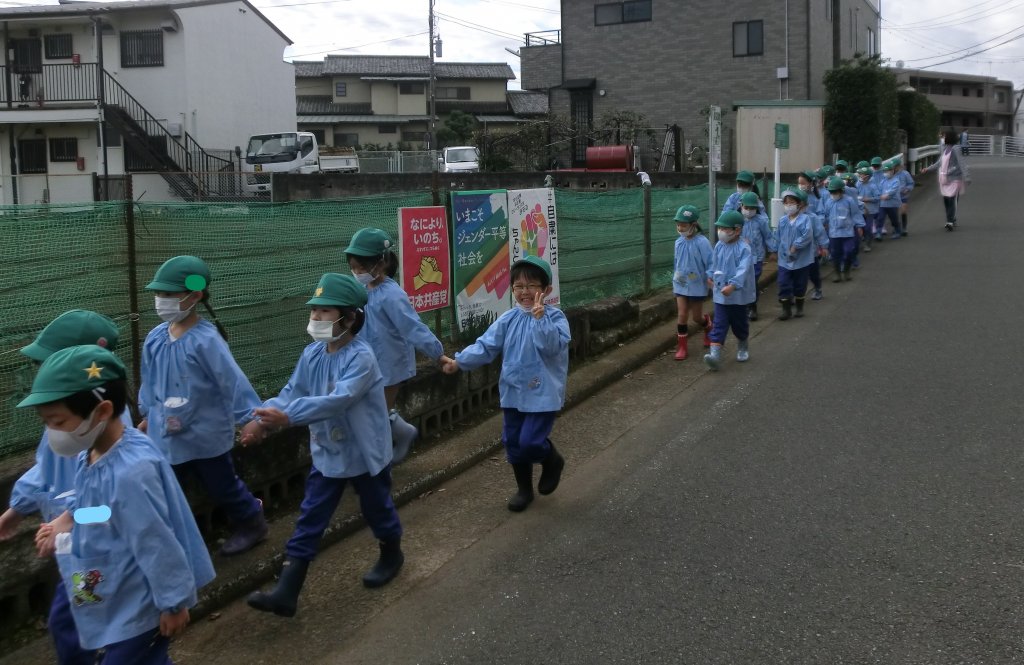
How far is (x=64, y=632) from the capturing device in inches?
126

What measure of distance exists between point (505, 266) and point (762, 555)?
4.41m

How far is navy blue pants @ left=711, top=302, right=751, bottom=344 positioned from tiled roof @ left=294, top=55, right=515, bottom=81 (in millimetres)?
42871

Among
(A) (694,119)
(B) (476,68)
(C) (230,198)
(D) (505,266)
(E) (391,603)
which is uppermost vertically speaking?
(B) (476,68)

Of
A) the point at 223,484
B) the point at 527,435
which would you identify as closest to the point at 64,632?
Answer: the point at 223,484

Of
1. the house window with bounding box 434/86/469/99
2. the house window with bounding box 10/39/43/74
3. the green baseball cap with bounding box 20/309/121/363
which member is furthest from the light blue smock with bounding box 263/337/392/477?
the house window with bounding box 434/86/469/99

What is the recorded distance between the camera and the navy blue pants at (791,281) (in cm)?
1175

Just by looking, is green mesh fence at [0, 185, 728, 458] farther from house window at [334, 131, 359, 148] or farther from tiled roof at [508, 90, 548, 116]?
tiled roof at [508, 90, 548, 116]

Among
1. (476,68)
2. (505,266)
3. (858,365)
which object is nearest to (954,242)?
(858,365)

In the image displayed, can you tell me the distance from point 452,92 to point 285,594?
48800mm

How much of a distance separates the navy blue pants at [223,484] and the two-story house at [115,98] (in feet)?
76.4

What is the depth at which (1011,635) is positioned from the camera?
12.6 feet

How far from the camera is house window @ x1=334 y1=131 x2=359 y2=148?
155 ft

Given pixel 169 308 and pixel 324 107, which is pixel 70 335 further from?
pixel 324 107

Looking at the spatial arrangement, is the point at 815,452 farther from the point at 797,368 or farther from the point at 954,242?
the point at 954,242
